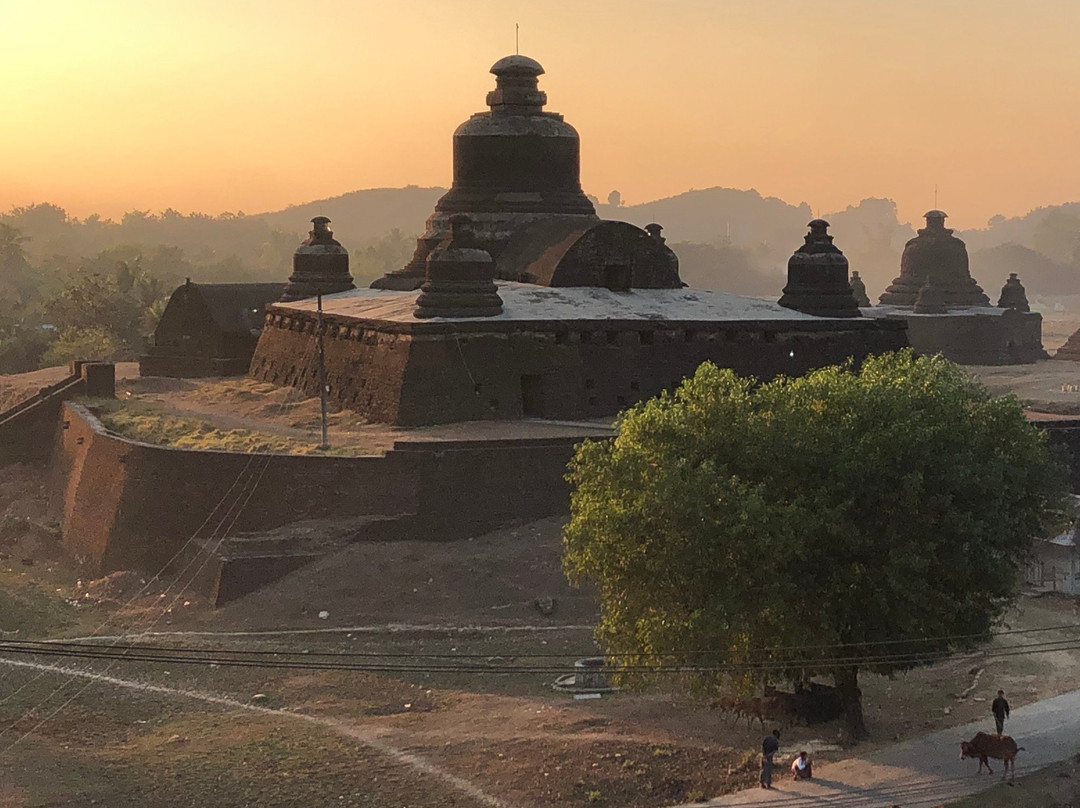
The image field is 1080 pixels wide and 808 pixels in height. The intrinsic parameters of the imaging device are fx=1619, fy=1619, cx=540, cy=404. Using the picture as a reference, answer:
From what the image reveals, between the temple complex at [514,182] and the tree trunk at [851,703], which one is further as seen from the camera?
the temple complex at [514,182]

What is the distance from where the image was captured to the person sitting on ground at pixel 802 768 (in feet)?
56.4

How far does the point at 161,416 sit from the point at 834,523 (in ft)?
56.1

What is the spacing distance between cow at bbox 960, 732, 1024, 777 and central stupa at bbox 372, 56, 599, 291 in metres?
18.4

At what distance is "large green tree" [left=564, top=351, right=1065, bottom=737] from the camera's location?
1742 centimetres

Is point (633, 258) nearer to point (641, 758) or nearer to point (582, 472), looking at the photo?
point (582, 472)

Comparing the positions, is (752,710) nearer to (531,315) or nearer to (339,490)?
(339,490)

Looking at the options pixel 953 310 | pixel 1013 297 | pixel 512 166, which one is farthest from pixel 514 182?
pixel 1013 297

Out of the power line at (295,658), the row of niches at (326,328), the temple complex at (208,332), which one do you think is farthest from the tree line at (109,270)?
the power line at (295,658)

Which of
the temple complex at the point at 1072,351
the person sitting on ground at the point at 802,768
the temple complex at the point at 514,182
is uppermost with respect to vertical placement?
the temple complex at the point at 514,182

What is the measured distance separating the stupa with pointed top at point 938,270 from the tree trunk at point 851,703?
34167 mm

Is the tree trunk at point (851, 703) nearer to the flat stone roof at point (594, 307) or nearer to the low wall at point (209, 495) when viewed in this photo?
the low wall at point (209, 495)

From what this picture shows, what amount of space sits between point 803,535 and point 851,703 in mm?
2372

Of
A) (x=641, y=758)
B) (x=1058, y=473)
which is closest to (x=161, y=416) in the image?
(x=641, y=758)

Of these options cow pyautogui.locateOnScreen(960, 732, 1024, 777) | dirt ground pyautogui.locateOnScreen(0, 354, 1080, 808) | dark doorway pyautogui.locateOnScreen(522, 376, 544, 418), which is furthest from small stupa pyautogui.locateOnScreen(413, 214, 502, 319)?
cow pyautogui.locateOnScreen(960, 732, 1024, 777)
